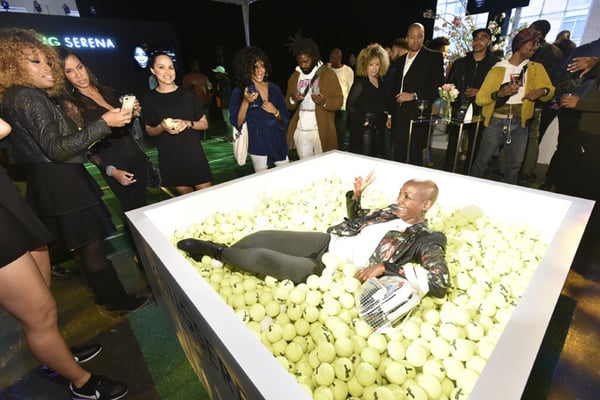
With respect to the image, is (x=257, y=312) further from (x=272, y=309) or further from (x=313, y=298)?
(x=313, y=298)

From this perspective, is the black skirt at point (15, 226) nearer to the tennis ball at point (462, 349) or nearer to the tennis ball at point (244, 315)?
the tennis ball at point (244, 315)

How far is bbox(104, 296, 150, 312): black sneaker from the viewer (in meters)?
1.67

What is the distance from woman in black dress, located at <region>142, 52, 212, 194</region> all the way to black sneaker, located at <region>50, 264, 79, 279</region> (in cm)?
97

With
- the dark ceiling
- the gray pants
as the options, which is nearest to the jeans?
the gray pants

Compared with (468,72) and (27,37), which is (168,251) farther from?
(468,72)

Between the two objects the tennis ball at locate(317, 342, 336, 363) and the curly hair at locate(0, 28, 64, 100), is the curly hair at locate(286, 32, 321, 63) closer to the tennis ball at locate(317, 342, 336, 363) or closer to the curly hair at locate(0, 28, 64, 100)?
the curly hair at locate(0, 28, 64, 100)

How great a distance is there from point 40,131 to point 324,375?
54.2 inches

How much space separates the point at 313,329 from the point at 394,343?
31 centimetres

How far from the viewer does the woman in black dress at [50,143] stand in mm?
1091

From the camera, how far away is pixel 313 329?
3.77ft

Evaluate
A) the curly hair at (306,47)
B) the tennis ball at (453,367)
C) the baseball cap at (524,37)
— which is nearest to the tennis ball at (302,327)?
the tennis ball at (453,367)

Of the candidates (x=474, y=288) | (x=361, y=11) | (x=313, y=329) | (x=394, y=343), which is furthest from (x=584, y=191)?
(x=361, y=11)

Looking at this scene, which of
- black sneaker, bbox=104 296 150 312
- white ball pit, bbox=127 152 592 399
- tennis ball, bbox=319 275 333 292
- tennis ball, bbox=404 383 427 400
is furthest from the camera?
black sneaker, bbox=104 296 150 312

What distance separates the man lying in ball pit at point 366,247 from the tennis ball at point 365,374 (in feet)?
1.12
